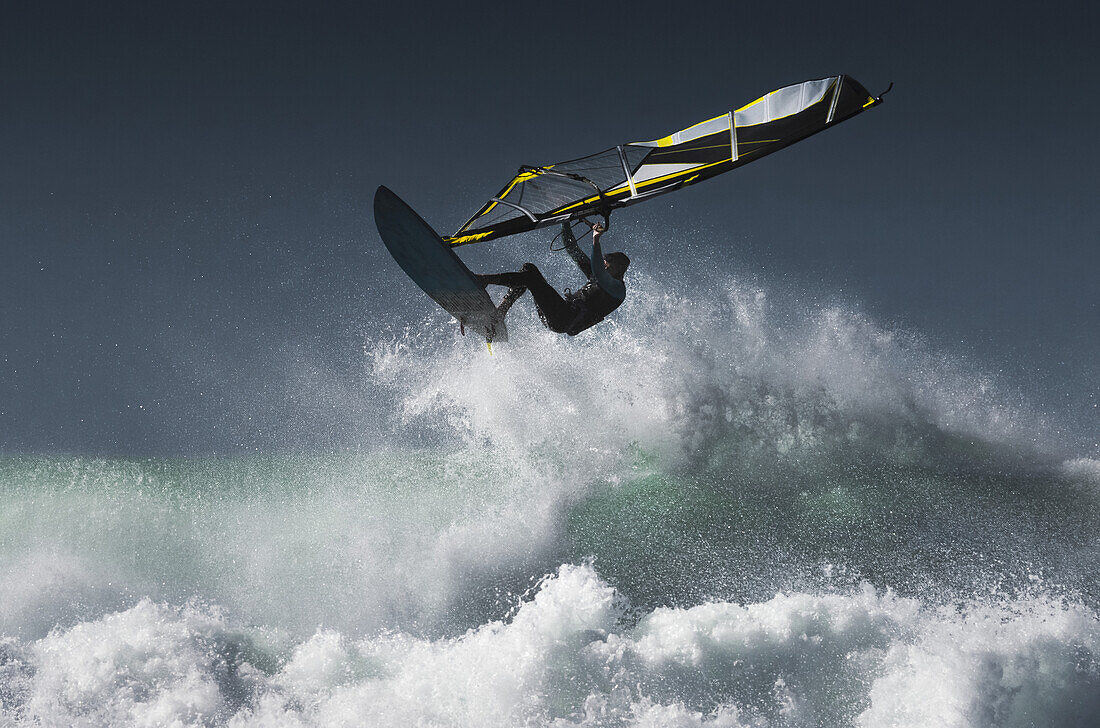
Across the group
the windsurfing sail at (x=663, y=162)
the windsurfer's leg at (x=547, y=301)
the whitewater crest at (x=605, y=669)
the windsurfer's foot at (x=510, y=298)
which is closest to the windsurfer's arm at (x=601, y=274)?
the windsurfing sail at (x=663, y=162)

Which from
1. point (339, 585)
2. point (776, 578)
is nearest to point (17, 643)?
point (339, 585)

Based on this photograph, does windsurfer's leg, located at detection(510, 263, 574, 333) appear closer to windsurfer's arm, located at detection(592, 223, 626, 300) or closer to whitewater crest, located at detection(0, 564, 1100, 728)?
windsurfer's arm, located at detection(592, 223, 626, 300)

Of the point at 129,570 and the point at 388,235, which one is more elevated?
the point at 129,570

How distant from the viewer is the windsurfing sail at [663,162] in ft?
15.5

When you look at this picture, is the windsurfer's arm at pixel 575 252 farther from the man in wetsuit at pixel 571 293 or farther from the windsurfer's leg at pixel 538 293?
the windsurfer's leg at pixel 538 293

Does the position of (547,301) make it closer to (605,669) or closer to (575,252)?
(575,252)

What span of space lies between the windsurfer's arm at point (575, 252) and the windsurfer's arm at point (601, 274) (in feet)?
0.55

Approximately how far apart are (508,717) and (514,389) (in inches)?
322

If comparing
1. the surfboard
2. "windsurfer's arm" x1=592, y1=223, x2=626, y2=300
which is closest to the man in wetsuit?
"windsurfer's arm" x1=592, y1=223, x2=626, y2=300

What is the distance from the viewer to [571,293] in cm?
501

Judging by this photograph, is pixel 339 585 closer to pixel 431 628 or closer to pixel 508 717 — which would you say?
pixel 431 628

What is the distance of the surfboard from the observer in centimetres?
412

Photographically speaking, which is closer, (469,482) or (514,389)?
(469,482)

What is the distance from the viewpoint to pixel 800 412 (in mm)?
15797
